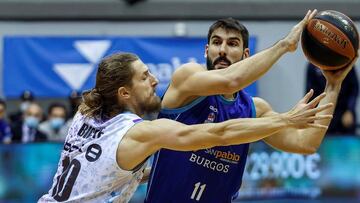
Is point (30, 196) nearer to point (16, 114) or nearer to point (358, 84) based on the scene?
point (16, 114)

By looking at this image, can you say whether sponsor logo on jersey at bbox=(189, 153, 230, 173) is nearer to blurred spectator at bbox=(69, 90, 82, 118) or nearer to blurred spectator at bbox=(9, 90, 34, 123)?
blurred spectator at bbox=(69, 90, 82, 118)

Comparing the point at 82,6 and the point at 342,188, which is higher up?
the point at 82,6

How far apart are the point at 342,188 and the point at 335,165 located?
27 cm

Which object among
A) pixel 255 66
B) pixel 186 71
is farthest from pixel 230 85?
pixel 186 71

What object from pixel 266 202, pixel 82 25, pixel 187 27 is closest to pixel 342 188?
pixel 266 202

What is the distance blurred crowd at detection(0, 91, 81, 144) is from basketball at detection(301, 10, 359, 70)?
5.66 metres

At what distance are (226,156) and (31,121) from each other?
644 centimetres

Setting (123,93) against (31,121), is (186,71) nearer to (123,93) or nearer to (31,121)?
(123,93)

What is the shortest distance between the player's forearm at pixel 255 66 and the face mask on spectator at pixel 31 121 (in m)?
6.71

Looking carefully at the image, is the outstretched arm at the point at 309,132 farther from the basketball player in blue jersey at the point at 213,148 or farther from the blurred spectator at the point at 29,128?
the blurred spectator at the point at 29,128

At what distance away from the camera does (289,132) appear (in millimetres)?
5660

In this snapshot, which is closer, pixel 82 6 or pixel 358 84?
pixel 358 84

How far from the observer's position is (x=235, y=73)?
16.2ft

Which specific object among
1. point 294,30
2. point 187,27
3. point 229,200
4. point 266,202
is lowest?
point 266,202
